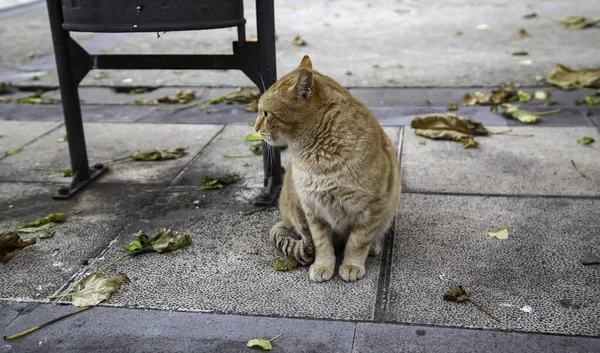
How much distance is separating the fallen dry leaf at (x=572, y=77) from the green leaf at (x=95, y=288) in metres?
4.62

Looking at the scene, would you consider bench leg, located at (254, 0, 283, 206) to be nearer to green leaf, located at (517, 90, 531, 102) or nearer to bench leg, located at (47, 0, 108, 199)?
bench leg, located at (47, 0, 108, 199)

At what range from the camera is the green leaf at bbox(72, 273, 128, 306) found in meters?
2.87

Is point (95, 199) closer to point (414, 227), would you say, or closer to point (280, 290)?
point (280, 290)

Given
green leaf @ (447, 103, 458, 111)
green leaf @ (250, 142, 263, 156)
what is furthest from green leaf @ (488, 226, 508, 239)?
green leaf @ (447, 103, 458, 111)

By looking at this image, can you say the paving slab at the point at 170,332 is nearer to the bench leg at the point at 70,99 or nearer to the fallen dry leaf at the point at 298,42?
the bench leg at the point at 70,99

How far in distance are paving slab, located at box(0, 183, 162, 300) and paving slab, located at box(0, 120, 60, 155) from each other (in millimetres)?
896

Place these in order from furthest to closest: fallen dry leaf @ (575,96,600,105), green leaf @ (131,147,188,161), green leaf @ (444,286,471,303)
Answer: fallen dry leaf @ (575,96,600,105) → green leaf @ (131,147,188,161) → green leaf @ (444,286,471,303)

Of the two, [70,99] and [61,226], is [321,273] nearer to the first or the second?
[61,226]

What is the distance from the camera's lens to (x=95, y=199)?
4020 mm

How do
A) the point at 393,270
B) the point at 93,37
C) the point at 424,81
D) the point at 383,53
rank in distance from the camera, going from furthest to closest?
1. the point at 93,37
2. the point at 383,53
3. the point at 424,81
4. the point at 393,270

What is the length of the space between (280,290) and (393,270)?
593 mm

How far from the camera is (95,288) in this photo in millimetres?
2955

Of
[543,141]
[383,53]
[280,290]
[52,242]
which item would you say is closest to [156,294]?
[280,290]

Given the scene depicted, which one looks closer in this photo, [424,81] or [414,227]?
[414,227]
